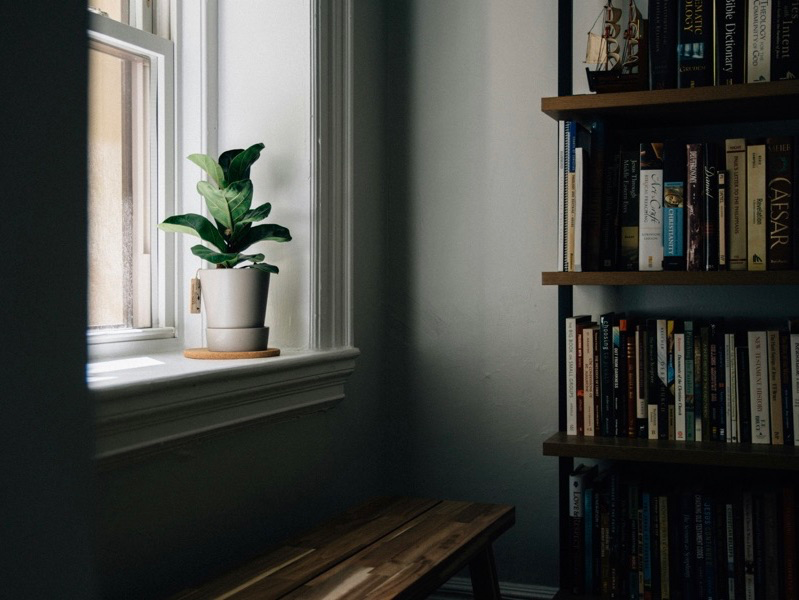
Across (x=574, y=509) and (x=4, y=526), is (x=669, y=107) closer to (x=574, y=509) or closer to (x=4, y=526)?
(x=574, y=509)

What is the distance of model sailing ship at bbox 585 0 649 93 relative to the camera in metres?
1.66

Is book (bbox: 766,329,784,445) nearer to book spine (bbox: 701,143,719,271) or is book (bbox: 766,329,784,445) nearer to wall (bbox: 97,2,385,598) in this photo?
book spine (bbox: 701,143,719,271)

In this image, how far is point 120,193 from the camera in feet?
5.29

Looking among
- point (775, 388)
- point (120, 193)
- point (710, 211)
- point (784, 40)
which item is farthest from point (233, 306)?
point (784, 40)

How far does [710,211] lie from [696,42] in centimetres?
34

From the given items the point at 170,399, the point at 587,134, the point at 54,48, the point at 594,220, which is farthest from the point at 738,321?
the point at 54,48

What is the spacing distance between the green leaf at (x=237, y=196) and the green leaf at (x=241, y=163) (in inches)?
1.1

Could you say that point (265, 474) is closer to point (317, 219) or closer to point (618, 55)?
point (317, 219)

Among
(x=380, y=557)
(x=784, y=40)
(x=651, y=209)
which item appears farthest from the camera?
(x=651, y=209)

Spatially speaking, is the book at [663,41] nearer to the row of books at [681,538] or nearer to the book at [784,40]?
the book at [784,40]

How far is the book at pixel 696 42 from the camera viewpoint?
160cm

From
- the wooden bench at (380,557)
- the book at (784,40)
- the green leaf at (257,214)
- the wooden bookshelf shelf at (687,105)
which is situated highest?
the book at (784,40)

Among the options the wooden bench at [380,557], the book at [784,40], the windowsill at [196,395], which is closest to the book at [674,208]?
the book at [784,40]

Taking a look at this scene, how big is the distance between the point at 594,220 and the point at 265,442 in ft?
2.69
